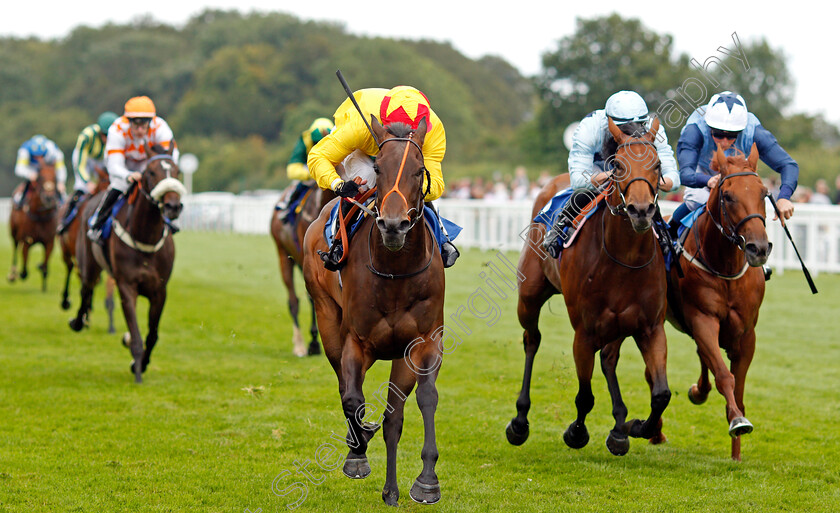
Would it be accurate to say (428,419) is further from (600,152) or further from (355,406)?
(600,152)

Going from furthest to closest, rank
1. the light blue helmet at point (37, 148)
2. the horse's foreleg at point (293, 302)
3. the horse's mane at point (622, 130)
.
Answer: the light blue helmet at point (37, 148), the horse's foreleg at point (293, 302), the horse's mane at point (622, 130)

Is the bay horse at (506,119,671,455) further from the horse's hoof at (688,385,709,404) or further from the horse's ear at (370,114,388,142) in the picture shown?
the horse's ear at (370,114,388,142)

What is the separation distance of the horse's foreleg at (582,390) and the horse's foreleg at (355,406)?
1361mm

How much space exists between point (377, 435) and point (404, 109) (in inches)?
98.7

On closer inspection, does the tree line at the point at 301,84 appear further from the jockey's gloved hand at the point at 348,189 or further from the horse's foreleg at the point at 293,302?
the jockey's gloved hand at the point at 348,189

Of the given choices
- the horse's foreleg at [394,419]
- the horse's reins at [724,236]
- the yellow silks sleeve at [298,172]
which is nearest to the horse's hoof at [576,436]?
the horse's reins at [724,236]

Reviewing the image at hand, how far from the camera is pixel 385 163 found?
4359 millimetres

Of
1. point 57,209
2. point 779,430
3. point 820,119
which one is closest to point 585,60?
point 820,119

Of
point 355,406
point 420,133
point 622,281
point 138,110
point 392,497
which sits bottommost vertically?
point 392,497

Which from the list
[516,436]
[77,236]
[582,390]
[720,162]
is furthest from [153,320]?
[720,162]

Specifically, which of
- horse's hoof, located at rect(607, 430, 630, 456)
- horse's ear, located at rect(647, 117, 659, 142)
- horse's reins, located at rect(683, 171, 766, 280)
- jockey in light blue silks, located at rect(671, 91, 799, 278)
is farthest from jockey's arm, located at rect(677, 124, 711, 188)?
horse's hoof, located at rect(607, 430, 630, 456)

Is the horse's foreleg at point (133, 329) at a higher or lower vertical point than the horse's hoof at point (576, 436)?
higher

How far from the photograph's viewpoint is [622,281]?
533cm

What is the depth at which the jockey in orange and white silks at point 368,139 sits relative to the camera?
199 inches
